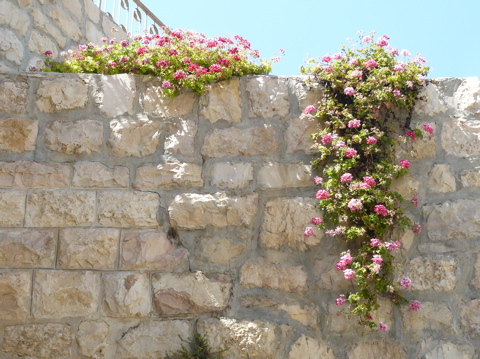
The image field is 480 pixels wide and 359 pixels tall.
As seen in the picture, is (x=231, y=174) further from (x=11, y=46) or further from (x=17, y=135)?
(x=11, y=46)

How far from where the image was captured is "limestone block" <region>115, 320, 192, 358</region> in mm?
2938

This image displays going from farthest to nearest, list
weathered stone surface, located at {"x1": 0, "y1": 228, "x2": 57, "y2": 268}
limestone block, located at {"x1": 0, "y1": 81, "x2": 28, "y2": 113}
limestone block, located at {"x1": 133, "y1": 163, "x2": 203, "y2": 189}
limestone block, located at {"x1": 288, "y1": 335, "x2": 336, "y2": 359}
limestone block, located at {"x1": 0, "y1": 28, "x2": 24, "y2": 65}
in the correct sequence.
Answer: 1. limestone block, located at {"x1": 0, "y1": 28, "x2": 24, "y2": 65}
2. limestone block, located at {"x1": 0, "y1": 81, "x2": 28, "y2": 113}
3. limestone block, located at {"x1": 133, "y1": 163, "x2": 203, "y2": 189}
4. weathered stone surface, located at {"x1": 0, "y1": 228, "x2": 57, "y2": 268}
5. limestone block, located at {"x1": 288, "y1": 335, "x2": 336, "y2": 359}

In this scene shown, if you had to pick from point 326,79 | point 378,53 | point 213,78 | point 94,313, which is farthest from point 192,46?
point 94,313

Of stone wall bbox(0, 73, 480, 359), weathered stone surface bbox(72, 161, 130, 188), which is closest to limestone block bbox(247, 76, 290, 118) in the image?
stone wall bbox(0, 73, 480, 359)

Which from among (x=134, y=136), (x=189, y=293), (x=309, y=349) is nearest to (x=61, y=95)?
(x=134, y=136)

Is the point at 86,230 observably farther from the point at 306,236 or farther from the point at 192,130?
the point at 306,236

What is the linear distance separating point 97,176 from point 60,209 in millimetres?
275

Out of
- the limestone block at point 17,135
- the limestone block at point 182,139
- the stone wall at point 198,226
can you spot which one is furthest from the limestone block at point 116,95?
the limestone block at point 17,135

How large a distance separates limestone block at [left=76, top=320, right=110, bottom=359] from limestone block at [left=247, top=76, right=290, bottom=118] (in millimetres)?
1480

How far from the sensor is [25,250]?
9.96ft

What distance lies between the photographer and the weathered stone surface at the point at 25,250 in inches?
119

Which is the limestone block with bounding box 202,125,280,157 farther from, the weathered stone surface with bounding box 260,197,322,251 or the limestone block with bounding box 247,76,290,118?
the weathered stone surface with bounding box 260,197,322,251

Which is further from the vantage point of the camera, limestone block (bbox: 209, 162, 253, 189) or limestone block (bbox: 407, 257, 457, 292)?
limestone block (bbox: 209, 162, 253, 189)

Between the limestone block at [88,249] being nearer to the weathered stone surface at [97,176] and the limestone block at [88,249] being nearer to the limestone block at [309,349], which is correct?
the weathered stone surface at [97,176]
